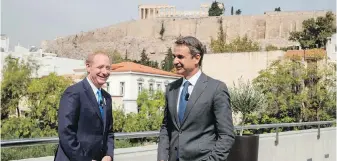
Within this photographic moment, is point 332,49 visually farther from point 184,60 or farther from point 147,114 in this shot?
point 184,60

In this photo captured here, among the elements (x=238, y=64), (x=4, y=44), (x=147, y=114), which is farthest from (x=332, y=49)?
(x=4, y=44)

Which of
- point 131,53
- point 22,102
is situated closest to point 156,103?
point 22,102

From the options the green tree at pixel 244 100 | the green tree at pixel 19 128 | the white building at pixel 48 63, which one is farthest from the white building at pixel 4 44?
the green tree at pixel 244 100

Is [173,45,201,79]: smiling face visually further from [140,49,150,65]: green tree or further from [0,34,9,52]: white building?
[140,49,150,65]: green tree

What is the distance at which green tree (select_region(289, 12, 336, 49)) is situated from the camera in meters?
61.5

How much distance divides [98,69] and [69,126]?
0.41m

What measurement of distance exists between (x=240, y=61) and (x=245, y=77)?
138 cm

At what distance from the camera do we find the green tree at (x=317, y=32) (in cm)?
6153

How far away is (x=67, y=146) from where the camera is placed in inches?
114

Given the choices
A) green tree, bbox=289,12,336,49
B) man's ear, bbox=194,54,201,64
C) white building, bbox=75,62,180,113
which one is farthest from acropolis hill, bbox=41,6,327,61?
man's ear, bbox=194,54,201,64

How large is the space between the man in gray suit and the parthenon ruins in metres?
118

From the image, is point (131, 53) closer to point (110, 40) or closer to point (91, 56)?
point (110, 40)

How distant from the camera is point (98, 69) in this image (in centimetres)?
312

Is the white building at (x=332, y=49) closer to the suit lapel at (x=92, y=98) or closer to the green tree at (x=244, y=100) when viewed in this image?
the green tree at (x=244, y=100)
